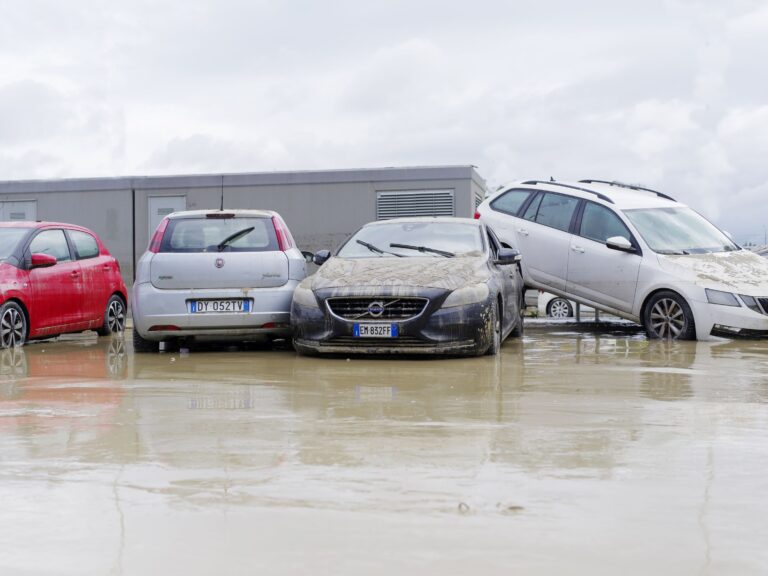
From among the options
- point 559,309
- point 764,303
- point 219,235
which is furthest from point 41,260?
point 559,309

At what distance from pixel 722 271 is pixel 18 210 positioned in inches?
595

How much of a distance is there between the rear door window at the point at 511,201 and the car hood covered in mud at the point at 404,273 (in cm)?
344

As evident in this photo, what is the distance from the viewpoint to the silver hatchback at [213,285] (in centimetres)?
952

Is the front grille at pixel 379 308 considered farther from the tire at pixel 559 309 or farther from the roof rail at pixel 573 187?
the tire at pixel 559 309

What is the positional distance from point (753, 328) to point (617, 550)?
8.11 metres

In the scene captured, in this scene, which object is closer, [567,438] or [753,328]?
[567,438]

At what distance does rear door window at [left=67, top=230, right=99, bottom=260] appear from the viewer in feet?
39.4

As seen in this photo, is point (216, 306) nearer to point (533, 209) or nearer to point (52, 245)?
point (52, 245)

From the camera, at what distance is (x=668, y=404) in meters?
6.28

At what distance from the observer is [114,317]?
12.7m

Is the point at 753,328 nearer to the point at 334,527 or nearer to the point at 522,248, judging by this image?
the point at 522,248

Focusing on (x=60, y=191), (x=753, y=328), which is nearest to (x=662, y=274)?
(x=753, y=328)

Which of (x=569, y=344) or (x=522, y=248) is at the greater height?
(x=522, y=248)

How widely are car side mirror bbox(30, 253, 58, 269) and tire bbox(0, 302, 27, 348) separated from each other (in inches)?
20.1
